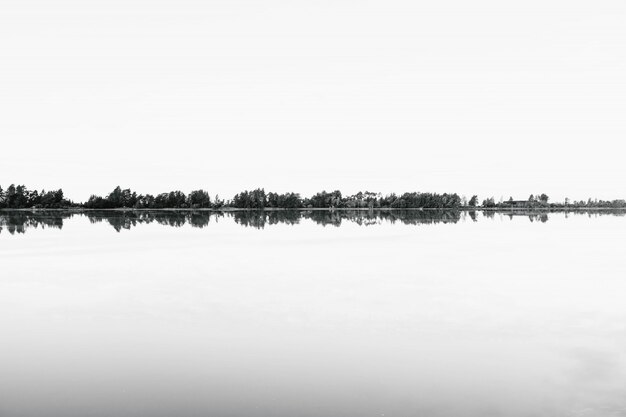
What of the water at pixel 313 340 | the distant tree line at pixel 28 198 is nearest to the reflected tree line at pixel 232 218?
the water at pixel 313 340

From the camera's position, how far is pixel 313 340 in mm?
9906

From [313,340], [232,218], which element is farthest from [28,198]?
[313,340]

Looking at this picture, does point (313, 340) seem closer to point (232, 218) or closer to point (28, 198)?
point (232, 218)

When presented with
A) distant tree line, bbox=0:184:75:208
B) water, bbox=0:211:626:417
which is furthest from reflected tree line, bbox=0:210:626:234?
distant tree line, bbox=0:184:75:208

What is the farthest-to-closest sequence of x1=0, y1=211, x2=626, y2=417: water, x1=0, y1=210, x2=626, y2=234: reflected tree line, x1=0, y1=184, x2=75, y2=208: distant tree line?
x1=0, y1=184, x2=75, y2=208: distant tree line → x1=0, y1=210, x2=626, y2=234: reflected tree line → x1=0, y1=211, x2=626, y2=417: water

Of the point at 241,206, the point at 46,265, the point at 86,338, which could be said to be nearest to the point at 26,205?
the point at 241,206

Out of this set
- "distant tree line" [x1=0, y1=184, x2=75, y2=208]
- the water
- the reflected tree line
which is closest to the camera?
the water

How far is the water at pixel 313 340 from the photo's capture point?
22.6ft

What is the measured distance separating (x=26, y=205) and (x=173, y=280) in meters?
170

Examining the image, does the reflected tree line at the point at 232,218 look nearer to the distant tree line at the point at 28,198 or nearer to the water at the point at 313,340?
the water at the point at 313,340

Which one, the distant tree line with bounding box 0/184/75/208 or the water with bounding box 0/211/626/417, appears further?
the distant tree line with bounding box 0/184/75/208

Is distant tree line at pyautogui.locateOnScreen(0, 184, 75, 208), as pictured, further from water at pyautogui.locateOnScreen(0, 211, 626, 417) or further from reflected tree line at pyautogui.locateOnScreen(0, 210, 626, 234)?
water at pyautogui.locateOnScreen(0, 211, 626, 417)

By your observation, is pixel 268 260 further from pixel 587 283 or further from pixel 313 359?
pixel 313 359

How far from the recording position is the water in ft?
22.6
